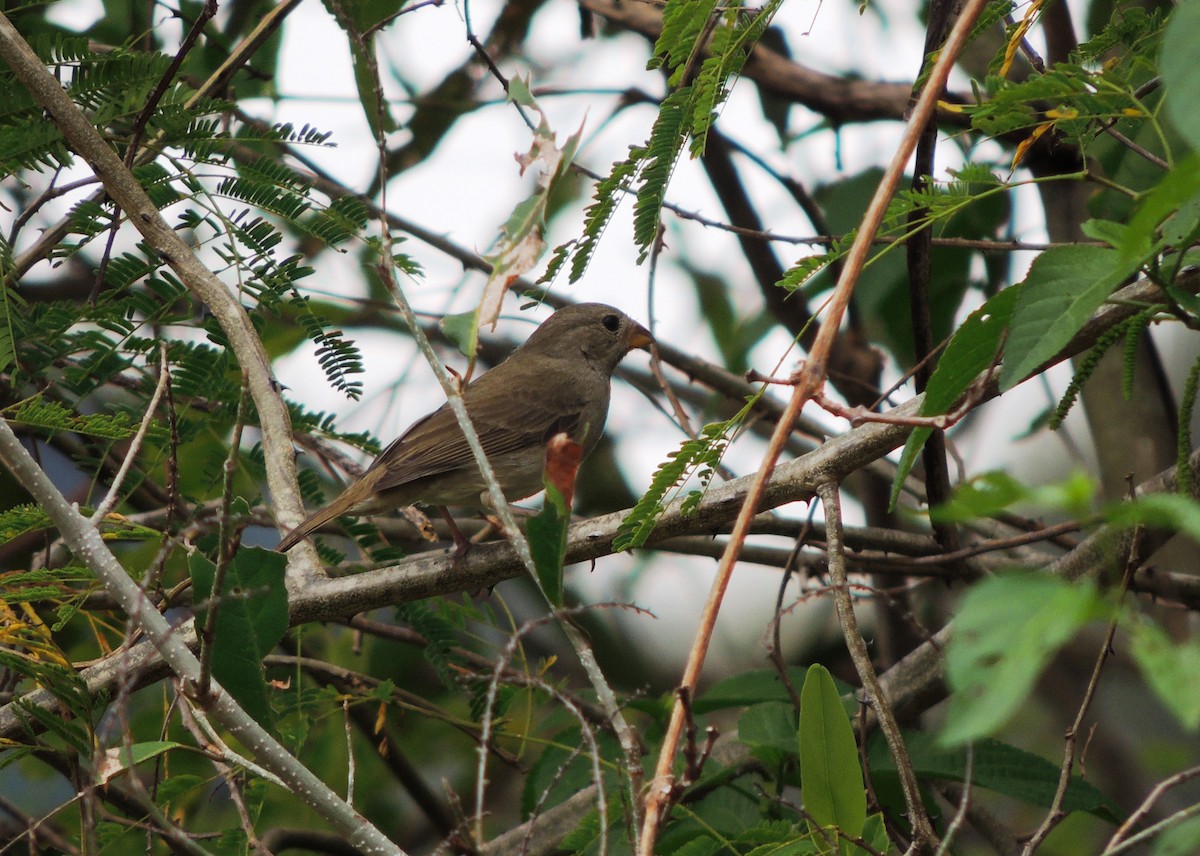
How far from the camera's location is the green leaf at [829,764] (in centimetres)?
234

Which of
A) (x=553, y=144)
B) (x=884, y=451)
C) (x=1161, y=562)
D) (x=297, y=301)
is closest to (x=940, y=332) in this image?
(x=1161, y=562)

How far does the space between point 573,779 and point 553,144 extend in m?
2.39

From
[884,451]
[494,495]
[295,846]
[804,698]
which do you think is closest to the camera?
[494,495]

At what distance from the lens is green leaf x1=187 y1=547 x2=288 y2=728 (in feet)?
8.19

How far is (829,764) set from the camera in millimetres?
2363

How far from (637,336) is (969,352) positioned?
13.7 ft

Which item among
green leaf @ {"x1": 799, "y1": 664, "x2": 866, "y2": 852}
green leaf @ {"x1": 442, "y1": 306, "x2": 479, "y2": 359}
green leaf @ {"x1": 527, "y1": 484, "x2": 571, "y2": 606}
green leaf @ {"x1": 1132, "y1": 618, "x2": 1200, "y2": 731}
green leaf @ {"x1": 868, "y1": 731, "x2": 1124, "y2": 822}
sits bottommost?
green leaf @ {"x1": 868, "y1": 731, "x2": 1124, "y2": 822}

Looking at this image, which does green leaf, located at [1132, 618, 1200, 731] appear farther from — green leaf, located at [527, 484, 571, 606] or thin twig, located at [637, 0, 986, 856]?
green leaf, located at [527, 484, 571, 606]

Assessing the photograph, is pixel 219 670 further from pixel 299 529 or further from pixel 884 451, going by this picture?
pixel 884 451

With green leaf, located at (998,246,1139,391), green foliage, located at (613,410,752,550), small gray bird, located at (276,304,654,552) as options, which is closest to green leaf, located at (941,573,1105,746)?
green leaf, located at (998,246,1139,391)

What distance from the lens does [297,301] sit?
3.75 metres

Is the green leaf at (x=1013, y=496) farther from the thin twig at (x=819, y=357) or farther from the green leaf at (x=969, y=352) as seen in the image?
the green leaf at (x=969, y=352)

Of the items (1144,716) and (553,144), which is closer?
(553,144)

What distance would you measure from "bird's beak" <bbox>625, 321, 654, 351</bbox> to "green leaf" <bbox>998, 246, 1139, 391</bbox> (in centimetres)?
416
